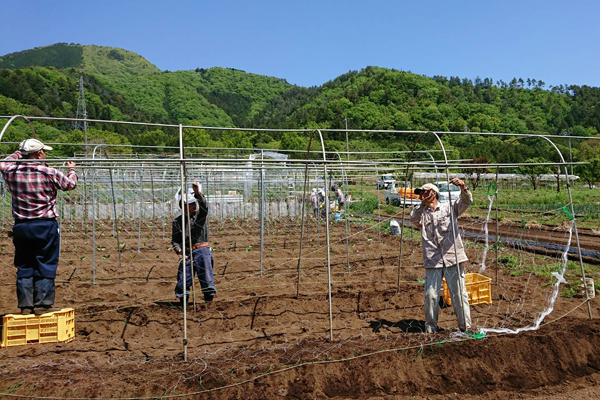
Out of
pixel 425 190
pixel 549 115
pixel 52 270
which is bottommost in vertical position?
pixel 52 270

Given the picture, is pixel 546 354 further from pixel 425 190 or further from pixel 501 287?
pixel 501 287

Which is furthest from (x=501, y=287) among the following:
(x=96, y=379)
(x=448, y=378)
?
(x=96, y=379)

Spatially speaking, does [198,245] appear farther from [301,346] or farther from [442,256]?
[442,256]

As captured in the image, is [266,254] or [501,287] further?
[266,254]

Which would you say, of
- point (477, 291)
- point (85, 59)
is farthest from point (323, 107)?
point (85, 59)

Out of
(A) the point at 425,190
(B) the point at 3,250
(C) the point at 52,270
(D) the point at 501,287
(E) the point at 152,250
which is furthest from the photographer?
(E) the point at 152,250

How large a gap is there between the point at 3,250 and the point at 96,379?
8782mm

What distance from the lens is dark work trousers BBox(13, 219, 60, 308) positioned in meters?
4.59

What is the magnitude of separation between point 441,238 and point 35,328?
4649mm

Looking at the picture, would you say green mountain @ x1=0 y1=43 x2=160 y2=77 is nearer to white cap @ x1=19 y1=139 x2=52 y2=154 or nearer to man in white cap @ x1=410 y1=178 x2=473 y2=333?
white cap @ x1=19 y1=139 x2=52 y2=154

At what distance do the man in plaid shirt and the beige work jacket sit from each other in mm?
4057

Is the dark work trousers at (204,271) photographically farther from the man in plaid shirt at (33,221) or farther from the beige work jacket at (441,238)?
the beige work jacket at (441,238)

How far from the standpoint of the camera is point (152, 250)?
11336 mm

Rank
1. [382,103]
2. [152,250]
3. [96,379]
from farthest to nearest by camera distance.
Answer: [382,103]
[152,250]
[96,379]
